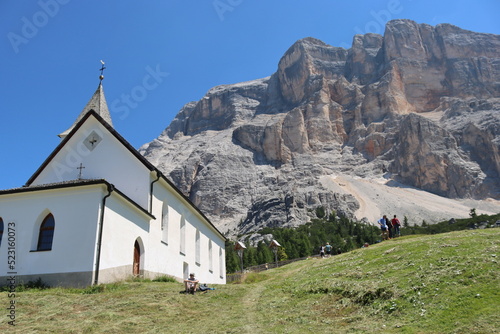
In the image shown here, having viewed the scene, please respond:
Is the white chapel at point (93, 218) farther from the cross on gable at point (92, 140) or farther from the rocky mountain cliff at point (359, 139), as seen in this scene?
the rocky mountain cliff at point (359, 139)

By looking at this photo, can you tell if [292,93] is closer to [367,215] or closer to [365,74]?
[365,74]

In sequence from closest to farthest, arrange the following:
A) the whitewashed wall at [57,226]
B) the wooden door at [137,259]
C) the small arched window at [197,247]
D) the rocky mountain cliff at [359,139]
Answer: the whitewashed wall at [57,226] < the wooden door at [137,259] < the small arched window at [197,247] < the rocky mountain cliff at [359,139]

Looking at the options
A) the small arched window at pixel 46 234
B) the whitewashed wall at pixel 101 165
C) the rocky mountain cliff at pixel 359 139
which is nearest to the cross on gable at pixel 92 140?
the whitewashed wall at pixel 101 165

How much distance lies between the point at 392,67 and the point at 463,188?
65.4 meters

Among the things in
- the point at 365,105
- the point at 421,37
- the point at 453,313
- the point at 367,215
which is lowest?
the point at 453,313

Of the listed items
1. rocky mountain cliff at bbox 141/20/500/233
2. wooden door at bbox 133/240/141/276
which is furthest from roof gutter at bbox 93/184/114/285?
rocky mountain cliff at bbox 141/20/500/233

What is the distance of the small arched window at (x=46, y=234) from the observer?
19.9 metres

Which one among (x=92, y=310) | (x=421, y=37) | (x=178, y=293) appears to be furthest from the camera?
(x=421, y=37)

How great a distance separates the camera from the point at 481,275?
12398 millimetres

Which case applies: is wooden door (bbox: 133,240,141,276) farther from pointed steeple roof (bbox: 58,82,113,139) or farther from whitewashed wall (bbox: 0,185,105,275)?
pointed steeple roof (bbox: 58,82,113,139)

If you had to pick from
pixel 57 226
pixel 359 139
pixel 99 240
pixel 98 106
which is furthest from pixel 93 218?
pixel 359 139

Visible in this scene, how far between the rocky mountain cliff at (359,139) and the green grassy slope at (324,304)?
342ft

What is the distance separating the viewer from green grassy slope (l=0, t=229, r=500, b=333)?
1081 centimetres

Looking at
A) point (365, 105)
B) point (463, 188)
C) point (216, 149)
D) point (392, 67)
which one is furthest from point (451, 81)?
point (216, 149)
